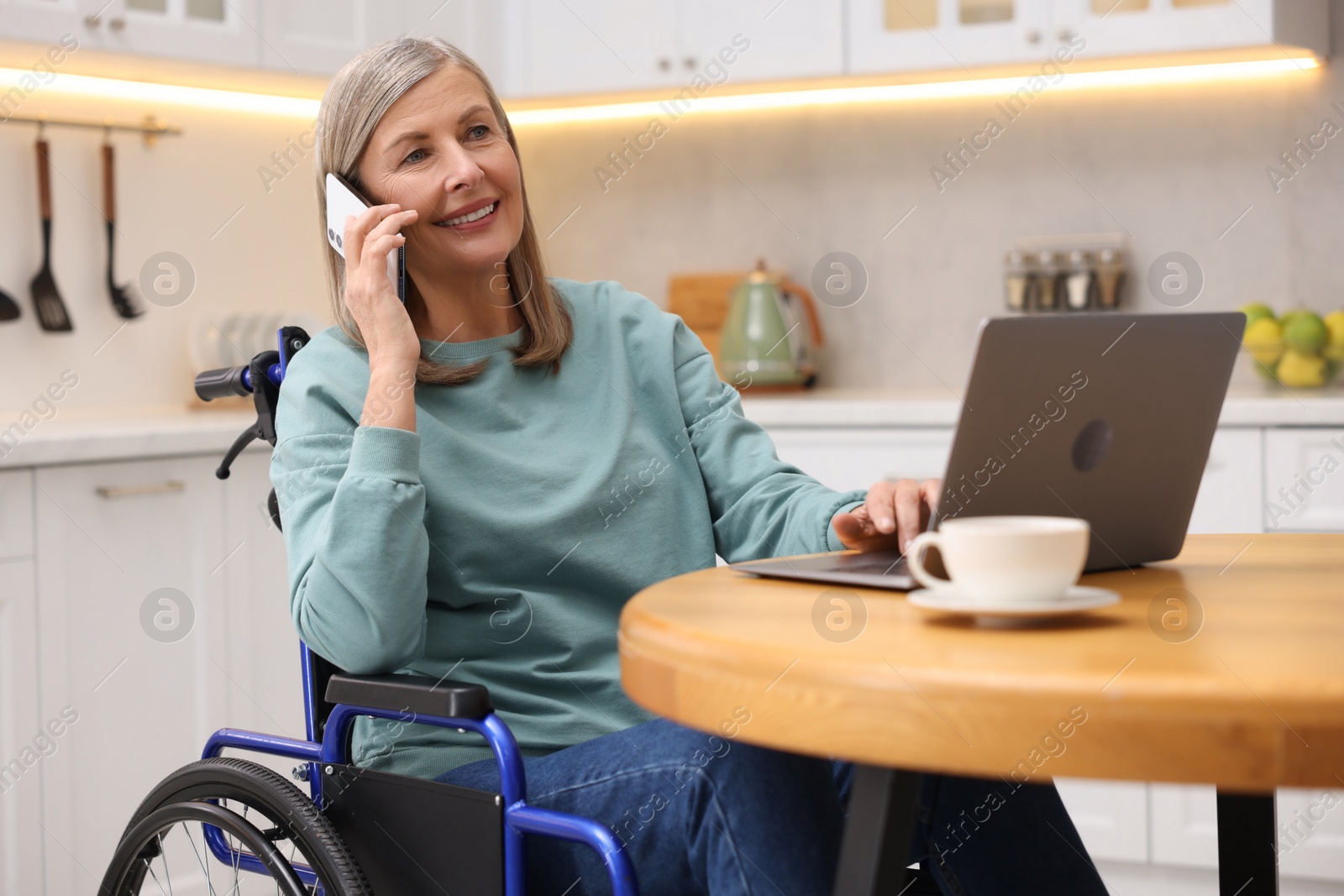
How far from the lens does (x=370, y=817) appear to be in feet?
3.95

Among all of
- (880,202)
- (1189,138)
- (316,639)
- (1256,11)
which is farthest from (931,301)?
(316,639)

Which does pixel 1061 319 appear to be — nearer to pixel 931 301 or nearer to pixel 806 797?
pixel 806 797

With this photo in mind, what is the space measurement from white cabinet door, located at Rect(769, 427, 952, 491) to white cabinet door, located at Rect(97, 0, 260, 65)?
1.34m

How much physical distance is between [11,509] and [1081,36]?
7.19 ft

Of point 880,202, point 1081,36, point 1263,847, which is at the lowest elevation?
point 1263,847

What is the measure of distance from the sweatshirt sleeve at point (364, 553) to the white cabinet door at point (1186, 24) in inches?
82.6

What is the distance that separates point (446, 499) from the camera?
136 centimetres

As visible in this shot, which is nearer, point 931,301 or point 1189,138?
point 1189,138

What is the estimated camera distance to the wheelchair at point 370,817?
3.59 feet

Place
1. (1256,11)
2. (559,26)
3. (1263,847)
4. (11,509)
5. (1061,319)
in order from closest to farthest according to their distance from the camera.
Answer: (1061,319) < (1263,847) < (11,509) < (1256,11) < (559,26)

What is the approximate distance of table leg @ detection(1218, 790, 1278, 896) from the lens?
122cm

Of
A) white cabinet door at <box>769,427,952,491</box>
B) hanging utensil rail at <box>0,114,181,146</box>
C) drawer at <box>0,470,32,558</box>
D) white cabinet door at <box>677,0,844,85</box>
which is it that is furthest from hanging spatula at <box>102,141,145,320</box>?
white cabinet door at <box>769,427,952,491</box>

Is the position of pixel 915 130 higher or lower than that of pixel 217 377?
higher

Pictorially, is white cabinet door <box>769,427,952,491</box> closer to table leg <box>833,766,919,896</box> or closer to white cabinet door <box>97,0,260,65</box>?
white cabinet door <box>97,0,260,65</box>
